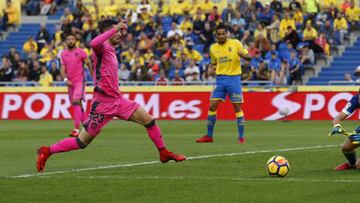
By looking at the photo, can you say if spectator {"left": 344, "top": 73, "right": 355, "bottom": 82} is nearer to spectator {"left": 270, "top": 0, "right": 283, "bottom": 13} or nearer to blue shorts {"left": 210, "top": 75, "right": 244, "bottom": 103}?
spectator {"left": 270, "top": 0, "right": 283, "bottom": 13}

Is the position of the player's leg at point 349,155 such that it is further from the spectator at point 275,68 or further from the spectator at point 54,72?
the spectator at point 54,72

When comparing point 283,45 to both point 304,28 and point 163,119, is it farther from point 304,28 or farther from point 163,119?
point 163,119

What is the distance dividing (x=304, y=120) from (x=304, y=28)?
21.5ft

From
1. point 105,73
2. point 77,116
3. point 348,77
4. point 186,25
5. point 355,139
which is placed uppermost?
point 105,73

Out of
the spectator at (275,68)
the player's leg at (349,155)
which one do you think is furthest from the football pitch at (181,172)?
the spectator at (275,68)

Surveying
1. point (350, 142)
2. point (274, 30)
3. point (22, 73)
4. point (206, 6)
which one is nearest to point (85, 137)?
point (350, 142)

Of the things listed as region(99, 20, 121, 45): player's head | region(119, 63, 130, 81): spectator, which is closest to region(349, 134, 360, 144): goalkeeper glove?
region(99, 20, 121, 45): player's head

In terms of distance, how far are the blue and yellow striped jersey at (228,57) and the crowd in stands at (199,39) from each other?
12422mm

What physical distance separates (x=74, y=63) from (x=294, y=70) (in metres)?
12.0

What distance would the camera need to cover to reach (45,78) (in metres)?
35.7

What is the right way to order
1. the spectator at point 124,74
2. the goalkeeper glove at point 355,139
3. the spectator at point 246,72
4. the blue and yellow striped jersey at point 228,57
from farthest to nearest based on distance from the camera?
the spectator at point 124,74 → the spectator at point 246,72 → the blue and yellow striped jersey at point 228,57 → the goalkeeper glove at point 355,139

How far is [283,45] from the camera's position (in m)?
35.7

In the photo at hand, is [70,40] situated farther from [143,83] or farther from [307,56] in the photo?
[307,56]

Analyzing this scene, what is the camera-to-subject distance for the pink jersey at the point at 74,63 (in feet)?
78.1
